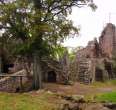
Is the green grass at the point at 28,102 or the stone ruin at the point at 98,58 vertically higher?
the stone ruin at the point at 98,58

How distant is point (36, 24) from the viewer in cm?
2755

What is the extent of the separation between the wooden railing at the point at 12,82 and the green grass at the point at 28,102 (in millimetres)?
8414

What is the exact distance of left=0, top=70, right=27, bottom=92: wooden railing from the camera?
107 ft

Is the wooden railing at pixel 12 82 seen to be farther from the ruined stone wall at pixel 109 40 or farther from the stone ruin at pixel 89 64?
the ruined stone wall at pixel 109 40

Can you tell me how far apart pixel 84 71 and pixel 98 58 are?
6575mm

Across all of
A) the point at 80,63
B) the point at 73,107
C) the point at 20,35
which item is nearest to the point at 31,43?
the point at 20,35

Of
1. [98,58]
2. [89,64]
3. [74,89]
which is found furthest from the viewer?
[98,58]

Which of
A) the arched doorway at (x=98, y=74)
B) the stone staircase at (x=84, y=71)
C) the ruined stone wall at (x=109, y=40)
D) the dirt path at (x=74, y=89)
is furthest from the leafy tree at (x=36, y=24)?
the ruined stone wall at (x=109, y=40)

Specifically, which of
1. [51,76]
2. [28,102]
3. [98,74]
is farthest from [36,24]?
[98,74]

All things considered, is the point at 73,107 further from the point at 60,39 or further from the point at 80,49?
the point at 80,49

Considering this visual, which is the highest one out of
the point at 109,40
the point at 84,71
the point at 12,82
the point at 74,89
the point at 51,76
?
the point at 109,40

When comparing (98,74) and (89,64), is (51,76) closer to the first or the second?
(89,64)

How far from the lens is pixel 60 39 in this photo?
28406 millimetres

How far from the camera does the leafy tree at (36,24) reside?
89.7ft
